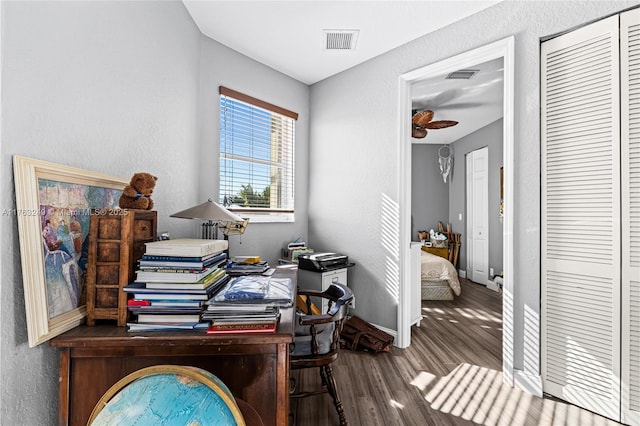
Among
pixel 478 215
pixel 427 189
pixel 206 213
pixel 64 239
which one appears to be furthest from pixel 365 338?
pixel 427 189

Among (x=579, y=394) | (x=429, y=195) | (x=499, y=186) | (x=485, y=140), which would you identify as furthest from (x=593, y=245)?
(x=429, y=195)

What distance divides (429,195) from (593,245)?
5.06m

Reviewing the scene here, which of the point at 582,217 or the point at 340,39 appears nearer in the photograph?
the point at 582,217

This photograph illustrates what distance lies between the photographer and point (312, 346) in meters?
1.58

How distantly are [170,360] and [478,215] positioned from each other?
19.0 feet

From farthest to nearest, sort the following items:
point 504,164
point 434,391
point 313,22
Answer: point 313,22 → point 504,164 → point 434,391

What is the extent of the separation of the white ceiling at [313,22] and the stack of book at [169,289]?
6.70ft

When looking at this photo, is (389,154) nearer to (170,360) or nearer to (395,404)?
(395,404)

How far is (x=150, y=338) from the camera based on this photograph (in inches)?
39.9

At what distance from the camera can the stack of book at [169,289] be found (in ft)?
3.51

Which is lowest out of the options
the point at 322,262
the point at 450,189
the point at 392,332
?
the point at 392,332

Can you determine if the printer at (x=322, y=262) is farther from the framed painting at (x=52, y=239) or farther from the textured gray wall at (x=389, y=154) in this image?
the framed painting at (x=52, y=239)

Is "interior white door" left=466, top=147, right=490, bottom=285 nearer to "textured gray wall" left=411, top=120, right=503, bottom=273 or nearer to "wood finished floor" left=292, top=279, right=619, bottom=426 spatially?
"textured gray wall" left=411, top=120, right=503, bottom=273

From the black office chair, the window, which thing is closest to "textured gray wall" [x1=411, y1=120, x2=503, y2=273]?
the window
